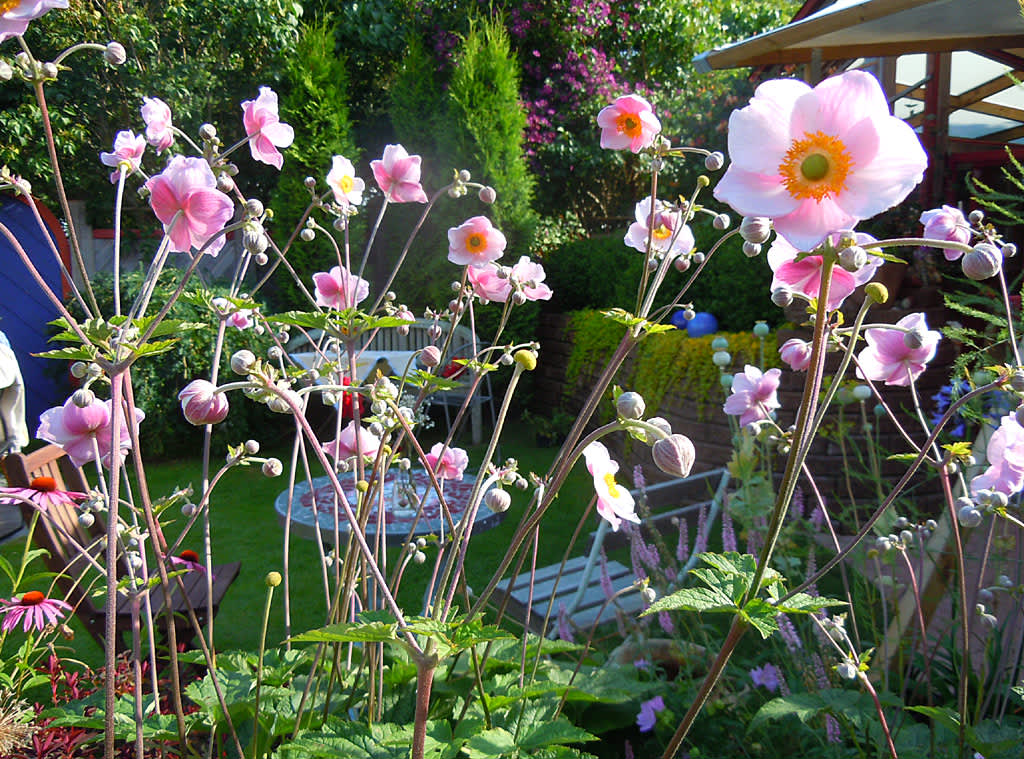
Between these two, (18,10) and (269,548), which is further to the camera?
(269,548)

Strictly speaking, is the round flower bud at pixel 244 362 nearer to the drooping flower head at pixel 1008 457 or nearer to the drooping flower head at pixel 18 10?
the drooping flower head at pixel 18 10

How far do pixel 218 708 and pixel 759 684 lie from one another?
3.49 ft

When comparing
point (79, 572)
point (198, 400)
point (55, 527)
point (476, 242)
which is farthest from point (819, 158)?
point (79, 572)

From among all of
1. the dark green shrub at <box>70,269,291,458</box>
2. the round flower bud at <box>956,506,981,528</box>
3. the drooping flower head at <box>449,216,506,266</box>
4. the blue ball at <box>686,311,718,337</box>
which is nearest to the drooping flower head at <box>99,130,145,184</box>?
the drooping flower head at <box>449,216,506,266</box>

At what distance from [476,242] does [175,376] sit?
15.3ft

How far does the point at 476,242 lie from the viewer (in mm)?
1408

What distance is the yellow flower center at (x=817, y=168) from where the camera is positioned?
70 cm

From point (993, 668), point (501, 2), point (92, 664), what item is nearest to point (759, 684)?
point (993, 668)

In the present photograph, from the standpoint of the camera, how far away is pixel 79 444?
42.9 inches

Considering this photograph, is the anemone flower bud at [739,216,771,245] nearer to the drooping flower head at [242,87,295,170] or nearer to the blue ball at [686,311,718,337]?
the drooping flower head at [242,87,295,170]

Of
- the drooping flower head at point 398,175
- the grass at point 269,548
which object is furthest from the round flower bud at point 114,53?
the grass at point 269,548

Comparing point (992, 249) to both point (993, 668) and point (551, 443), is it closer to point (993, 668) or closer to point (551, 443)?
point (993, 668)

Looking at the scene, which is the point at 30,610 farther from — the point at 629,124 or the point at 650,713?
the point at 629,124

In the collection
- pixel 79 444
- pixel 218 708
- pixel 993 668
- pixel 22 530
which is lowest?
pixel 22 530
